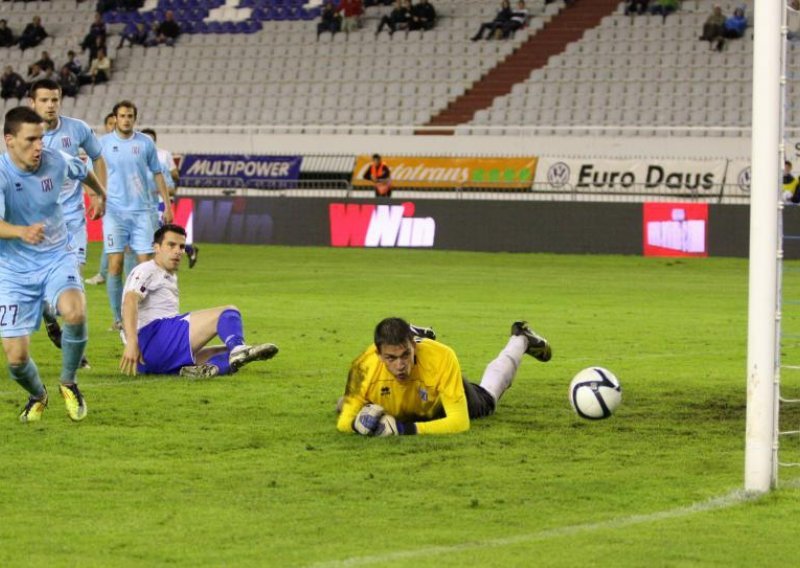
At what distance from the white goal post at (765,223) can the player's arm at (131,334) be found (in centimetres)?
450

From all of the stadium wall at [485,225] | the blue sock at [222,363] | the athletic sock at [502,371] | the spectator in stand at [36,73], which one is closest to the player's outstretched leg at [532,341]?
the athletic sock at [502,371]

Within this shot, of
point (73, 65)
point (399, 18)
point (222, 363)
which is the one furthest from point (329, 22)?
point (222, 363)

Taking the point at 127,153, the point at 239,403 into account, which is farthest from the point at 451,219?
the point at 239,403

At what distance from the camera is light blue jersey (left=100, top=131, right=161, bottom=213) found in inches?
571

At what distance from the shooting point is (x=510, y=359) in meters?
9.30

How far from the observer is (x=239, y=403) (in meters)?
9.42

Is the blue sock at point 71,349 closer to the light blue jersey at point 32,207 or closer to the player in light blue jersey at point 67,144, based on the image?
the light blue jersey at point 32,207

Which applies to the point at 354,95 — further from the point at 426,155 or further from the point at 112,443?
the point at 112,443

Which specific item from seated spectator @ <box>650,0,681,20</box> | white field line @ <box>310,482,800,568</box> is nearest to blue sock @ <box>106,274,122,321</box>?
white field line @ <box>310,482,800,568</box>

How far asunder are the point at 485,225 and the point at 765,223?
75.1ft

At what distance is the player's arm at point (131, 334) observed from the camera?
31.5 feet

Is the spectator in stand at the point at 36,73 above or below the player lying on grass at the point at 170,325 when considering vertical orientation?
above

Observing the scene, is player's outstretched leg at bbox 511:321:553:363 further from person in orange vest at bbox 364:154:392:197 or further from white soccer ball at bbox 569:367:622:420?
person in orange vest at bbox 364:154:392:197

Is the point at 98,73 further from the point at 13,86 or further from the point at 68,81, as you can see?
the point at 13,86
